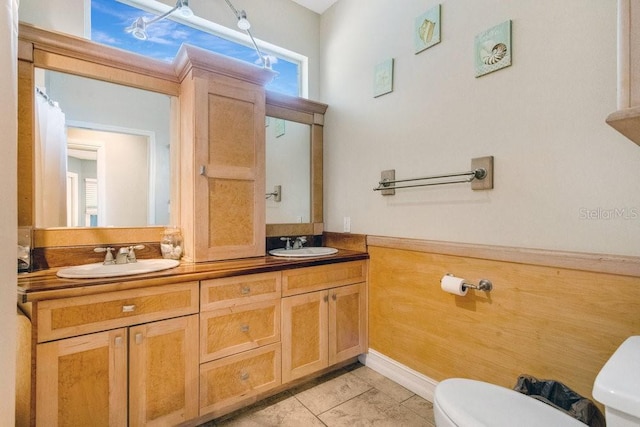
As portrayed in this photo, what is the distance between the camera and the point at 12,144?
929 millimetres

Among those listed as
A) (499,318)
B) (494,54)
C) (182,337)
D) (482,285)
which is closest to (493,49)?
(494,54)

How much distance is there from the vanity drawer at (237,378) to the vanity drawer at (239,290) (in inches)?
11.1

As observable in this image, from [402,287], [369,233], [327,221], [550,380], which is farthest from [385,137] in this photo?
[550,380]

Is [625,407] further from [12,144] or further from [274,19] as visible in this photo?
[274,19]

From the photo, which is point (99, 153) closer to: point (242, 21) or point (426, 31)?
point (242, 21)

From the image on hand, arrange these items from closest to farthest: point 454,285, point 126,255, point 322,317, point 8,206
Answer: point 8,206, point 454,285, point 126,255, point 322,317

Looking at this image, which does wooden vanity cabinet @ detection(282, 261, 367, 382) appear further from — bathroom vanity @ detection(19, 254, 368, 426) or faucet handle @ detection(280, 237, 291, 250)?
faucet handle @ detection(280, 237, 291, 250)

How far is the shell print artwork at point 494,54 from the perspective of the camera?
147cm

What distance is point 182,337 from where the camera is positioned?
56.9 inches

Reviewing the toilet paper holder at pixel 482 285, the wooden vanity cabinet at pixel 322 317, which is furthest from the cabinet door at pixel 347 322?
the toilet paper holder at pixel 482 285

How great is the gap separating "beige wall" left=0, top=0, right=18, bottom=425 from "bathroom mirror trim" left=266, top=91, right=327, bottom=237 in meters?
1.47

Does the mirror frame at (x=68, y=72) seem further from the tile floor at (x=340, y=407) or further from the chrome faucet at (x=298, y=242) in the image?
the tile floor at (x=340, y=407)

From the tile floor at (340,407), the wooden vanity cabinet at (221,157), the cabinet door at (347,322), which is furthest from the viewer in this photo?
the cabinet door at (347,322)

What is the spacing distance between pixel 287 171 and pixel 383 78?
0.96 m
